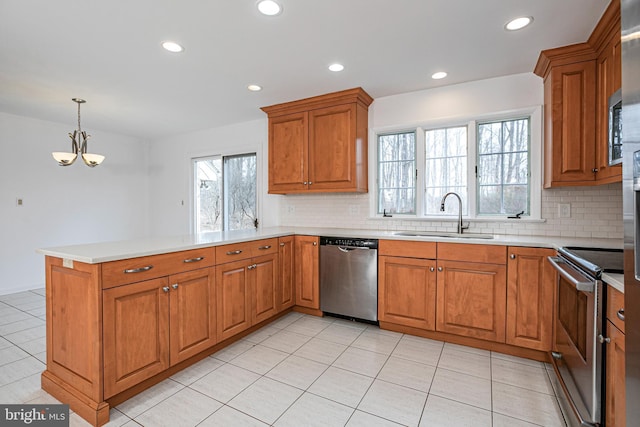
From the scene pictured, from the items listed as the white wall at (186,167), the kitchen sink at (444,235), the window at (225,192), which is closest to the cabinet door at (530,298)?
the kitchen sink at (444,235)

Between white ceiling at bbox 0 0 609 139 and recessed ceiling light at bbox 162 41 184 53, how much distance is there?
0.06 metres

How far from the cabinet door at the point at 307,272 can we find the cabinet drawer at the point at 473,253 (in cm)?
125

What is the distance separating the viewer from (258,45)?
2.30 metres

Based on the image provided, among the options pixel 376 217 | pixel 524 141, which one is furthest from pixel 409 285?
pixel 524 141

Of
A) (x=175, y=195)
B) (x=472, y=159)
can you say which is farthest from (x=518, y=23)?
(x=175, y=195)

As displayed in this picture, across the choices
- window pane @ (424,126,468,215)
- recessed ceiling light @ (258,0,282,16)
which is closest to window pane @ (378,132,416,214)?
window pane @ (424,126,468,215)

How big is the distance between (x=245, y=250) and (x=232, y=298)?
0.41 m

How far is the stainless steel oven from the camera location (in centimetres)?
134

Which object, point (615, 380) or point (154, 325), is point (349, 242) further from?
point (615, 380)

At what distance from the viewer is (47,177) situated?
4.36m

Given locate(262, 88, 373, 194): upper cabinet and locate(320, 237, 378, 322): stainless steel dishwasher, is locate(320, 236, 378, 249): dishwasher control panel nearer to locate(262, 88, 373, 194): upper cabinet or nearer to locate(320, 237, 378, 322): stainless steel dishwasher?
locate(320, 237, 378, 322): stainless steel dishwasher

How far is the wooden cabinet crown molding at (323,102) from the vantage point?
3.17m

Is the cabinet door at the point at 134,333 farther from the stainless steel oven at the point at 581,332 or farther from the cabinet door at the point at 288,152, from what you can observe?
the stainless steel oven at the point at 581,332

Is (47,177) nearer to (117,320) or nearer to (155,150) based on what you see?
(155,150)
